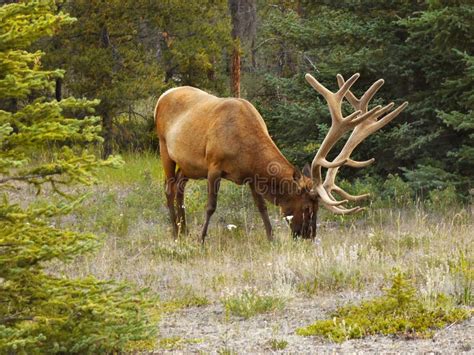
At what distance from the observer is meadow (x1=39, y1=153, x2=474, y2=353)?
603 cm

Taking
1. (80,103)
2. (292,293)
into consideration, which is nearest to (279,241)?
(292,293)

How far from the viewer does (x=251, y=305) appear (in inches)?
249

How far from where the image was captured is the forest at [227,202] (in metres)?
4.78

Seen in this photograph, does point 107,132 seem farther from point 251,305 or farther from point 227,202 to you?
point 251,305

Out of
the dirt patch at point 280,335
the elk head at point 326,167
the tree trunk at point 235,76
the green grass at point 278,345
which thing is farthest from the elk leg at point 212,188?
the tree trunk at point 235,76

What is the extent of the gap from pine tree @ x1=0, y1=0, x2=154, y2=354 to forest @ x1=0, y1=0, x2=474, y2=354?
0.05ft

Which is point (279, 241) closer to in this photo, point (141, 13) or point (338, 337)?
point (338, 337)

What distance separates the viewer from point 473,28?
10328 mm

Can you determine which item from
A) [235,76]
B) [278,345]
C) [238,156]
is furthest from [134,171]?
[278,345]

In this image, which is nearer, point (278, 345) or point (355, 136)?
point (278, 345)

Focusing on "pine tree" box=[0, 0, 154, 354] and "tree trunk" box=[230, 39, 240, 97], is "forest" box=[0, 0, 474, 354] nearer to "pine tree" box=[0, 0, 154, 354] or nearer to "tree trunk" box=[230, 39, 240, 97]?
"pine tree" box=[0, 0, 154, 354]

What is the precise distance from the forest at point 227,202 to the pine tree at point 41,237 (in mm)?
14

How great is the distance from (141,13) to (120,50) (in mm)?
764

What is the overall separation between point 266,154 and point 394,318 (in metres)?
3.82
